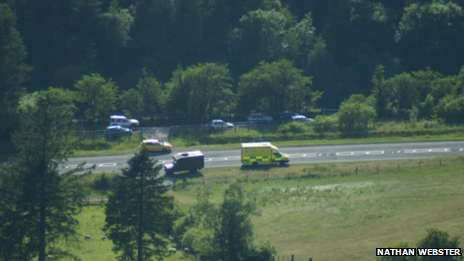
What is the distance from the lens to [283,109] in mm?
105875

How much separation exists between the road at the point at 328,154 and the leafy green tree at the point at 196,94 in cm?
1239

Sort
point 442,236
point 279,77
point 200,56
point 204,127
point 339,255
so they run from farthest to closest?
1. point 200,56
2. point 279,77
3. point 204,127
4. point 339,255
5. point 442,236

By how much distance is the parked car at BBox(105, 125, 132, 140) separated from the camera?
96.2 meters

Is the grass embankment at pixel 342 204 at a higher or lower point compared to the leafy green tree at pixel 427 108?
lower

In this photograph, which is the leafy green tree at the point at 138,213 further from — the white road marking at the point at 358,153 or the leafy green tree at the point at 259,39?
the leafy green tree at the point at 259,39

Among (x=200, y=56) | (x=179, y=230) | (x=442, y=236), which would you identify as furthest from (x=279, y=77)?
(x=442, y=236)

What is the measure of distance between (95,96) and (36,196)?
41.8 m

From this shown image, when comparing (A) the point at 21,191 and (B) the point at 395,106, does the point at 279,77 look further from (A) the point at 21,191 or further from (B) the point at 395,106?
(A) the point at 21,191

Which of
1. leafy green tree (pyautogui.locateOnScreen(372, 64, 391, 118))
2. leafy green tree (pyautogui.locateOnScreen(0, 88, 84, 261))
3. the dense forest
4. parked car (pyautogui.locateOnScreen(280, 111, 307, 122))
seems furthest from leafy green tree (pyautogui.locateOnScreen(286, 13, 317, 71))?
leafy green tree (pyautogui.locateOnScreen(0, 88, 84, 261))

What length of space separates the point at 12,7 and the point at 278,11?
30506mm

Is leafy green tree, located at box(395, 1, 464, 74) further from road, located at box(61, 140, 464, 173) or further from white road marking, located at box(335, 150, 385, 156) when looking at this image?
white road marking, located at box(335, 150, 385, 156)

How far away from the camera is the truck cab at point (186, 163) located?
8475 centimetres

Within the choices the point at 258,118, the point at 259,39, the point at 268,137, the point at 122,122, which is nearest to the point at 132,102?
the point at 122,122

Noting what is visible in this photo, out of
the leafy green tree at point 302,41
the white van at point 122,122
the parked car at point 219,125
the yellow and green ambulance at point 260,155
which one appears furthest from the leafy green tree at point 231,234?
the leafy green tree at point 302,41
